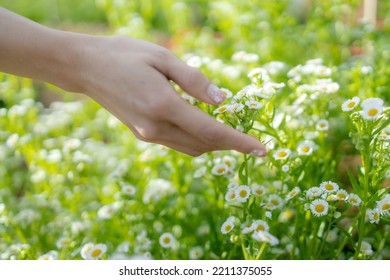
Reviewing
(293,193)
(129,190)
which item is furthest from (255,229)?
(129,190)

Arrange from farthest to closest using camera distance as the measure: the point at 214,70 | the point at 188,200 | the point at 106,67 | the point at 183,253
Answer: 1. the point at 214,70
2. the point at 188,200
3. the point at 183,253
4. the point at 106,67

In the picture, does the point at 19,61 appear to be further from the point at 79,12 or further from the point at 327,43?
the point at 79,12

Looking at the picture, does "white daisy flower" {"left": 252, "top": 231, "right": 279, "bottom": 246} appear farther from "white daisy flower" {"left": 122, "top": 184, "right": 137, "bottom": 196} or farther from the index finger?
"white daisy flower" {"left": 122, "top": 184, "right": 137, "bottom": 196}

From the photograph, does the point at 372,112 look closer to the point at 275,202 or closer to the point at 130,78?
the point at 275,202

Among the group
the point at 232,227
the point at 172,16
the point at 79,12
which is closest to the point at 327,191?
the point at 232,227

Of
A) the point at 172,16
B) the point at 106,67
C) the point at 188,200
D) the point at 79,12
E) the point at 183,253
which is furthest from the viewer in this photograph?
the point at 79,12

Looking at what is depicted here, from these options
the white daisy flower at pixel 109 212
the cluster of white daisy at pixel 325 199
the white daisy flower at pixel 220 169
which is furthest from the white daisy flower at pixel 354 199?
the white daisy flower at pixel 109 212

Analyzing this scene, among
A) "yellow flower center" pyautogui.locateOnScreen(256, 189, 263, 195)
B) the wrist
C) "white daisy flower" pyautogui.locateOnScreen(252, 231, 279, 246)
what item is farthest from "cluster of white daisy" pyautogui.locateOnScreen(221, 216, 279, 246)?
the wrist

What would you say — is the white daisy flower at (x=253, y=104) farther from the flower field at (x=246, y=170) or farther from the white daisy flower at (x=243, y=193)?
the white daisy flower at (x=243, y=193)
